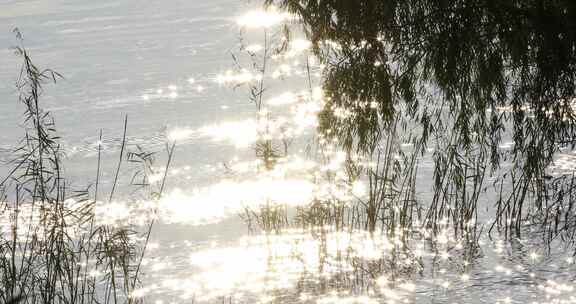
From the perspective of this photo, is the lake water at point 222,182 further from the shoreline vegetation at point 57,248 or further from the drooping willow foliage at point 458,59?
the drooping willow foliage at point 458,59

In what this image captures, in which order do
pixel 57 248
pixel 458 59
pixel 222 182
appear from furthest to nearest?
pixel 222 182
pixel 458 59
pixel 57 248

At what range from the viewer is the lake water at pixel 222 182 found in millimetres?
8453

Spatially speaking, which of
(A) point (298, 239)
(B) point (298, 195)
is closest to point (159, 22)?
(B) point (298, 195)

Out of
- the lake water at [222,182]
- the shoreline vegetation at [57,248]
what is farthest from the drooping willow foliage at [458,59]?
the shoreline vegetation at [57,248]

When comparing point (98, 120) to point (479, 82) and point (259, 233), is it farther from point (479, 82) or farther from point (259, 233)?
point (479, 82)

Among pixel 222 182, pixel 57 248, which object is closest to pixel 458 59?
pixel 57 248

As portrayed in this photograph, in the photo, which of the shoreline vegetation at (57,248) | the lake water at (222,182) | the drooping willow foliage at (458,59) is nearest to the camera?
the shoreline vegetation at (57,248)

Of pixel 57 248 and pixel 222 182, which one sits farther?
pixel 222 182

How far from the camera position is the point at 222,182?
12.8 metres

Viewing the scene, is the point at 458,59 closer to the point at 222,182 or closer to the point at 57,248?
the point at 57,248

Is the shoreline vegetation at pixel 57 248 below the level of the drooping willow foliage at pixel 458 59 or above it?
A: below

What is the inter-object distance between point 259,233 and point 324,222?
95 cm

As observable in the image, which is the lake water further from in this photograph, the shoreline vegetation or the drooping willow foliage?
the drooping willow foliage

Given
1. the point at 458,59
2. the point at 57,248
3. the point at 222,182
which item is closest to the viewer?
the point at 57,248
